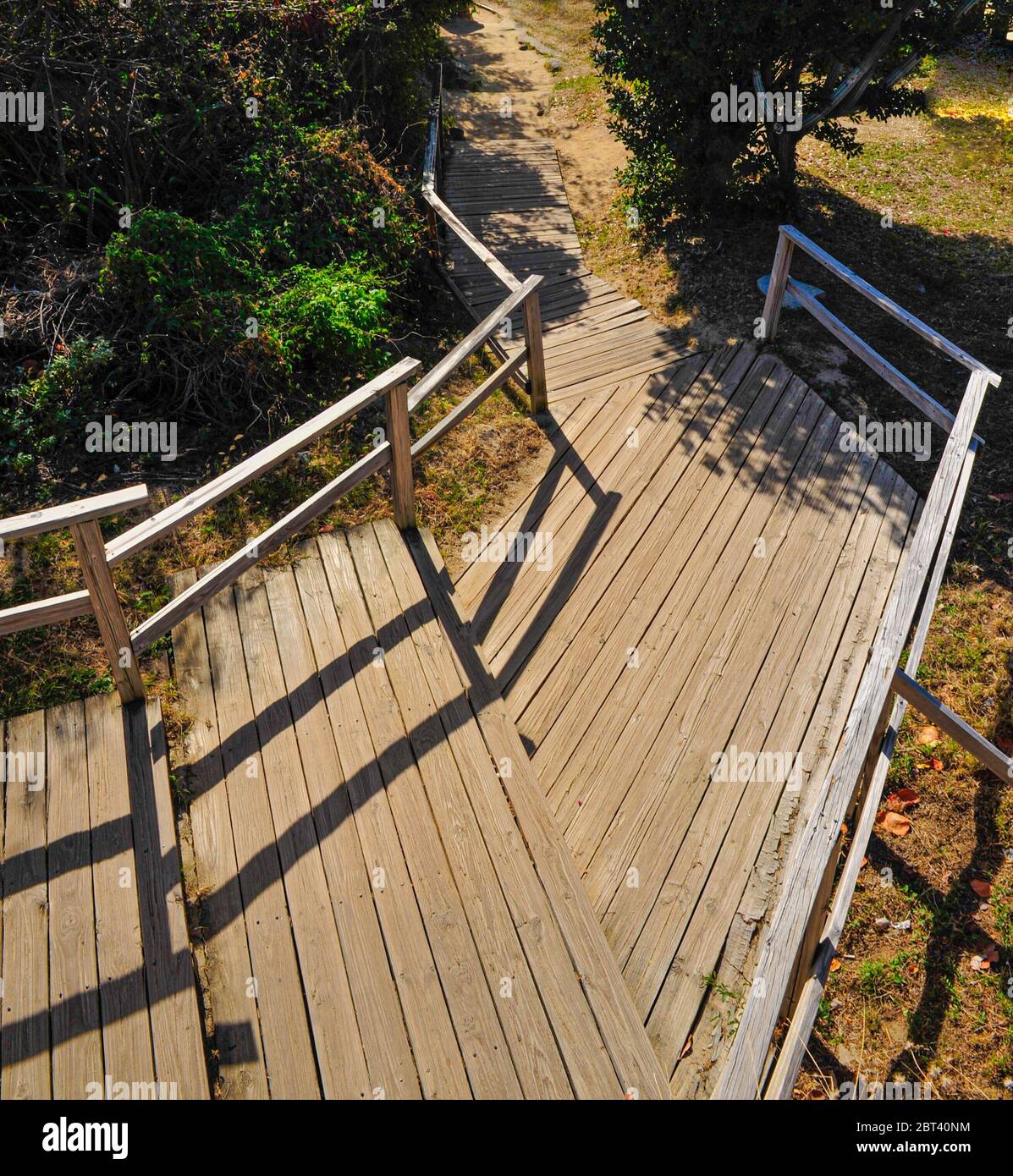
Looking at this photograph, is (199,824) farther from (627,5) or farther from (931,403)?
(627,5)

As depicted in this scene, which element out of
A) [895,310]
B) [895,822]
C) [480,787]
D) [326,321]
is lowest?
[895,822]

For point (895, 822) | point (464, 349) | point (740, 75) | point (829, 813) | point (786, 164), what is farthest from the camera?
point (786, 164)

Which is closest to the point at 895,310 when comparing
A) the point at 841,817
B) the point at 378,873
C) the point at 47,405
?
the point at 841,817

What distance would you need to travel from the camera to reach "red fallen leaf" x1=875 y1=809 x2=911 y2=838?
5305mm

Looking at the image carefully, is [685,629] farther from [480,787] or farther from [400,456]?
[400,456]

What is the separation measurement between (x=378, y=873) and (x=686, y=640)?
2.40m

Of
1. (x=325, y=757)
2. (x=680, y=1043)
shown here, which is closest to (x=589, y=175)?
(x=325, y=757)

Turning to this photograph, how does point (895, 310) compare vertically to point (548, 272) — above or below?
above

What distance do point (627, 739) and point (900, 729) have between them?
7.16ft

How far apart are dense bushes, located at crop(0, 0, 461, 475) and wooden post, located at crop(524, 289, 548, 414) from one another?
4.90ft

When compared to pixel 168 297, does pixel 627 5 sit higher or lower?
higher

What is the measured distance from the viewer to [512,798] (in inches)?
175

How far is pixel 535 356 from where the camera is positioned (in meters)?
7.13

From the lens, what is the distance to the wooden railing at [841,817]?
11.4 feet
